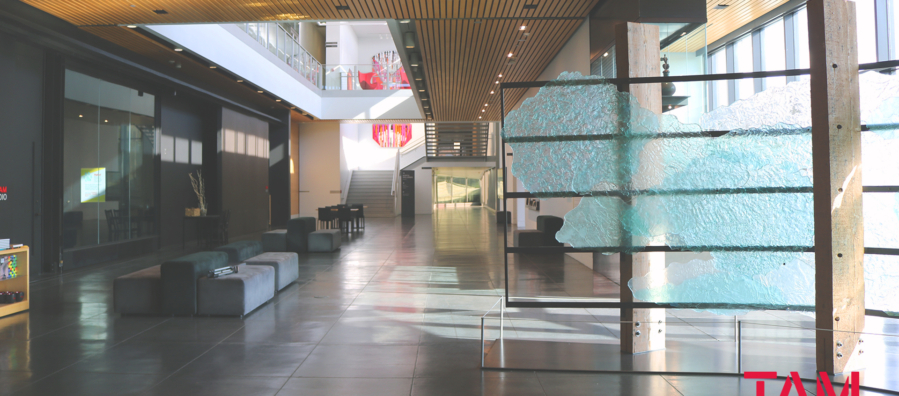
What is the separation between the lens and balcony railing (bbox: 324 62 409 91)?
19.6 meters

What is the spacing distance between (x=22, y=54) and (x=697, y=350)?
10116mm

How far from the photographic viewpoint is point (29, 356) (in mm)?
4008

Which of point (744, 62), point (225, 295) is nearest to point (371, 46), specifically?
point (744, 62)

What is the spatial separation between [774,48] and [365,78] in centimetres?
1468

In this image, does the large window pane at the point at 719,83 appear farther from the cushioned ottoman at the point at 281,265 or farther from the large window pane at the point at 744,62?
the cushioned ottoman at the point at 281,265

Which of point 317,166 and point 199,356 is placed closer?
point 199,356

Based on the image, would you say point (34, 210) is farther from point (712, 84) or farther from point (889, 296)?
point (712, 84)

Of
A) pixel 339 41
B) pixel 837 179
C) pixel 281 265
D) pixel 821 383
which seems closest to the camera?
pixel 821 383

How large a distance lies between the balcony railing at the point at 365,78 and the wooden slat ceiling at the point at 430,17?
345 inches

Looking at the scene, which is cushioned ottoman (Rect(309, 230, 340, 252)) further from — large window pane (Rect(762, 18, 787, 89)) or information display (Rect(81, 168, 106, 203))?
large window pane (Rect(762, 18, 787, 89))

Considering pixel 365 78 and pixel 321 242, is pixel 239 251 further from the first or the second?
pixel 365 78

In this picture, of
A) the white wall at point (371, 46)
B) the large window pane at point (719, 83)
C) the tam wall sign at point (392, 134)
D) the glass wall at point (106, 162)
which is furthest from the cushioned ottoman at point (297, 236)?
the white wall at point (371, 46)

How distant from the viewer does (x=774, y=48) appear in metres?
8.80

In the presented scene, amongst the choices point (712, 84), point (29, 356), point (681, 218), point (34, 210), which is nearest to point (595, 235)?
point (681, 218)
